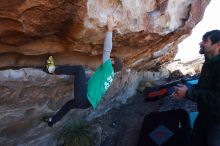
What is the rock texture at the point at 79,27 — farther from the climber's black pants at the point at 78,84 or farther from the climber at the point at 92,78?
the climber's black pants at the point at 78,84

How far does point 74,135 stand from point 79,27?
7.87 feet

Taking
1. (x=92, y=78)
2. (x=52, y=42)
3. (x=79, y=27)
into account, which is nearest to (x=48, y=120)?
(x=92, y=78)

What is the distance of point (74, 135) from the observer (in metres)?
6.93

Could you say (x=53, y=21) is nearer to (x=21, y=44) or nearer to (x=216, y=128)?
(x=21, y=44)

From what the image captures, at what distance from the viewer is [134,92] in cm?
928

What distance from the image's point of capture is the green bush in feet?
22.5

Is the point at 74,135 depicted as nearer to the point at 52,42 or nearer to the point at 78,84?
the point at 78,84

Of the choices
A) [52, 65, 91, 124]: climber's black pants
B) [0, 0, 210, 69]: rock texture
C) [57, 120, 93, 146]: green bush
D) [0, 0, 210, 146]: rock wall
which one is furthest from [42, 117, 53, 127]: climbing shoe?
[0, 0, 210, 69]: rock texture

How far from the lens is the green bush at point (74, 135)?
6867 mm

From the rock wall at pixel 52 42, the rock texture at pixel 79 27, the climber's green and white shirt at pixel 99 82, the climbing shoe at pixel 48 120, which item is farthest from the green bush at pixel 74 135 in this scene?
the climber's green and white shirt at pixel 99 82

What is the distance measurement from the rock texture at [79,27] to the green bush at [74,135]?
126 cm

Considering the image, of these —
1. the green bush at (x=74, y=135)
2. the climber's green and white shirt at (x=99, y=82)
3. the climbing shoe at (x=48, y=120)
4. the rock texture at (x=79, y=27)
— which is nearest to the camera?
the rock texture at (x=79, y=27)

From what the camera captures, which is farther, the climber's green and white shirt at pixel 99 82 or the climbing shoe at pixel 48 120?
the climbing shoe at pixel 48 120

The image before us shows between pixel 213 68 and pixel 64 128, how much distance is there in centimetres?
339
